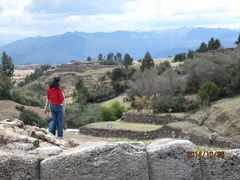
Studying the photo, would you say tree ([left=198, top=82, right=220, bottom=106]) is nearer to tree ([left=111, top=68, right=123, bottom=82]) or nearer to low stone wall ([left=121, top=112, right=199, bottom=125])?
low stone wall ([left=121, top=112, right=199, bottom=125])

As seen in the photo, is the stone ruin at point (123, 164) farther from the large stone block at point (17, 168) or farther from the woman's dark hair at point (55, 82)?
the woman's dark hair at point (55, 82)

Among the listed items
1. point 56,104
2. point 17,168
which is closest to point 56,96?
point 56,104

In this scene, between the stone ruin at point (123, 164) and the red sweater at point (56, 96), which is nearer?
the stone ruin at point (123, 164)

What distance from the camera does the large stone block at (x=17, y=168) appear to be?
5.86m

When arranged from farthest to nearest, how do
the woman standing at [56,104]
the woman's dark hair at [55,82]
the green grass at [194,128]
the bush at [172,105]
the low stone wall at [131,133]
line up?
1. the bush at [172,105]
2. the low stone wall at [131,133]
3. the green grass at [194,128]
4. the woman standing at [56,104]
5. the woman's dark hair at [55,82]

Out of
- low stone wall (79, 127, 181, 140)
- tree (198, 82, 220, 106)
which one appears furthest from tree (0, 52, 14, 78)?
tree (198, 82, 220, 106)

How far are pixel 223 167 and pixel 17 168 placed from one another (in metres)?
3.01

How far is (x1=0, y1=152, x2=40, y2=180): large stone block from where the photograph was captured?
5863 mm

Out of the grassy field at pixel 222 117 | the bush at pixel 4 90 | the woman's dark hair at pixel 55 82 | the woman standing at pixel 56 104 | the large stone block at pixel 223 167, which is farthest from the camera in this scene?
the bush at pixel 4 90

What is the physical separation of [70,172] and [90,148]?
→ 44cm

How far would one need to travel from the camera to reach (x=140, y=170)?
19.3 feet

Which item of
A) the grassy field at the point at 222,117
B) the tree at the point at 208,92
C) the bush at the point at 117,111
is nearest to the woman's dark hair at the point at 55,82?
the grassy field at the point at 222,117
